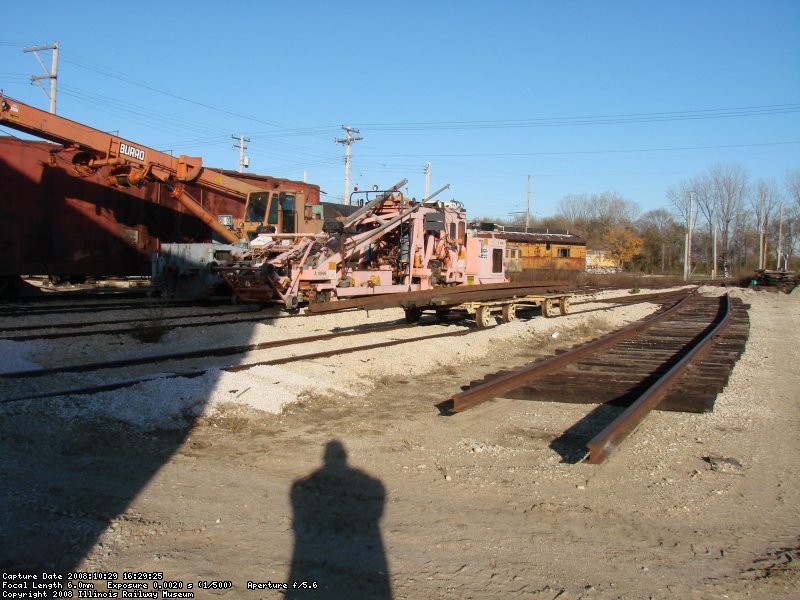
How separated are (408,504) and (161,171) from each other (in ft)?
59.0

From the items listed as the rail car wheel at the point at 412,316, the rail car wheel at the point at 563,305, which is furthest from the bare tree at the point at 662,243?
the rail car wheel at the point at 412,316

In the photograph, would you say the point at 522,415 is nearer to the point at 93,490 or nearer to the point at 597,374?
the point at 597,374

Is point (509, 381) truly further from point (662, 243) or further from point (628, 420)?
point (662, 243)

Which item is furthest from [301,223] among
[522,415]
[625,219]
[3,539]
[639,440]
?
[625,219]

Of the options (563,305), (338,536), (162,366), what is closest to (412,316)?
(563,305)

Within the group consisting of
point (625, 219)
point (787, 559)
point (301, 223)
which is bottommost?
point (787, 559)

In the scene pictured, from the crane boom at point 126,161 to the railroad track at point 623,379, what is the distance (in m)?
12.1

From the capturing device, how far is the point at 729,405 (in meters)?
7.70

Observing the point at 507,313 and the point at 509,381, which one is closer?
the point at 509,381

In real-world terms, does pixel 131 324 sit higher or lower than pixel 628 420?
higher

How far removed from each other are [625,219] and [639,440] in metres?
109

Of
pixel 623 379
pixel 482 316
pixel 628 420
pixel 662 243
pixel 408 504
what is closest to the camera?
pixel 408 504

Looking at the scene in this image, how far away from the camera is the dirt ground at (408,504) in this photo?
11.6 feet

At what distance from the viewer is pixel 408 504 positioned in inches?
181
